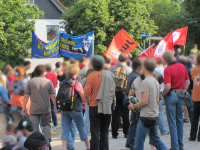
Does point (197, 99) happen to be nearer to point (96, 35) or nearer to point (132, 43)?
point (132, 43)

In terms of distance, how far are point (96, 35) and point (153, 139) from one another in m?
23.0

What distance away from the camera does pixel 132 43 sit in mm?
10961

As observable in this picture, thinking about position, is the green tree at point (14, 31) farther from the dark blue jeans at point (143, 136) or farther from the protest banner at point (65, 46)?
the dark blue jeans at point (143, 136)

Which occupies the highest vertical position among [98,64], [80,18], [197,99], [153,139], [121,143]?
[80,18]

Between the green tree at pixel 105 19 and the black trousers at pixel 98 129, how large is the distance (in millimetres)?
22281

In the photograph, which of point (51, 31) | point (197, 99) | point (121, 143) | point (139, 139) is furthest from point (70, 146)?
point (51, 31)

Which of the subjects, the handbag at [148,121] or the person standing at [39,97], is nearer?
the handbag at [148,121]

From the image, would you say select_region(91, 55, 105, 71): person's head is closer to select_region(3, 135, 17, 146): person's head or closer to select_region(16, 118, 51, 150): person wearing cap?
select_region(16, 118, 51, 150): person wearing cap

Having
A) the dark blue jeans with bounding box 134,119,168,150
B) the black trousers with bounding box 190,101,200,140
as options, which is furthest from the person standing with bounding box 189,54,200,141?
the dark blue jeans with bounding box 134,119,168,150

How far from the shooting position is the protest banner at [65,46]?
12633mm

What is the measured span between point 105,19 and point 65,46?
1549 cm

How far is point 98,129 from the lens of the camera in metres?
5.38

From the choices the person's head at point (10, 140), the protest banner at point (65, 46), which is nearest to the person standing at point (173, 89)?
the person's head at point (10, 140)

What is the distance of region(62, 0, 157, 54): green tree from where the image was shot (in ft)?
90.9
